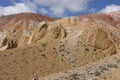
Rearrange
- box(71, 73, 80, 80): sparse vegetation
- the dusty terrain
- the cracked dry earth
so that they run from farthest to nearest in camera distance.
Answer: the dusty terrain < the cracked dry earth < box(71, 73, 80, 80): sparse vegetation

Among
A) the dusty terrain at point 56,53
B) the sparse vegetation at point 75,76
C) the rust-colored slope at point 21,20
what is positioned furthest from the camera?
the rust-colored slope at point 21,20

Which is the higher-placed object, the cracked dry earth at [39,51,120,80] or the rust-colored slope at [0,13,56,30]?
the rust-colored slope at [0,13,56,30]

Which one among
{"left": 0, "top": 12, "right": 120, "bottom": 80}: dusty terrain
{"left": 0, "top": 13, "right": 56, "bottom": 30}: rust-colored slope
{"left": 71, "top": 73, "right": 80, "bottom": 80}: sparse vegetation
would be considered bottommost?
{"left": 71, "top": 73, "right": 80, "bottom": 80}: sparse vegetation

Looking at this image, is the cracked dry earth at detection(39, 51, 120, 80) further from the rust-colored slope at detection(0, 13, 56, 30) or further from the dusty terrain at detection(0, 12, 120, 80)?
the rust-colored slope at detection(0, 13, 56, 30)

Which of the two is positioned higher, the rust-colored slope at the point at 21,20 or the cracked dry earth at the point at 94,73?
the rust-colored slope at the point at 21,20

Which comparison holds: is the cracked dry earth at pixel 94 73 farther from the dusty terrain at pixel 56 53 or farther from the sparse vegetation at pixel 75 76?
the dusty terrain at pixel 56 53

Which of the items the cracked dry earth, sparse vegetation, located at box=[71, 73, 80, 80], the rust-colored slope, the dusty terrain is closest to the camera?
sparse vegetation, located at box=[71, 73, 80, 80]

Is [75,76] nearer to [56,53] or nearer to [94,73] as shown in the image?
[94,73]

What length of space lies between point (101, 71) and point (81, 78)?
1.82 metres

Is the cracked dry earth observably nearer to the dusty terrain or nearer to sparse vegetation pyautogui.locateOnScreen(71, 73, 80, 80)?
sparse vegetation pyautogui.locateOnScreen(71, 73, 80, 80)

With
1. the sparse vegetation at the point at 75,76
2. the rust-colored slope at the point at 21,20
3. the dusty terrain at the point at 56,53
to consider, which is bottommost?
the sparse vegetation at the point at 75,76

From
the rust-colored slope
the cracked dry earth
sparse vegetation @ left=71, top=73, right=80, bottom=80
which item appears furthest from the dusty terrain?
the rust-colored slope

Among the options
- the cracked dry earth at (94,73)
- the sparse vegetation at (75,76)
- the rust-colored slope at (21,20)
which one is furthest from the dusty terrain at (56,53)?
the rust-colored slope at (21,20)

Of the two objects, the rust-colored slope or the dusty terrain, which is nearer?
the dusty terrain
